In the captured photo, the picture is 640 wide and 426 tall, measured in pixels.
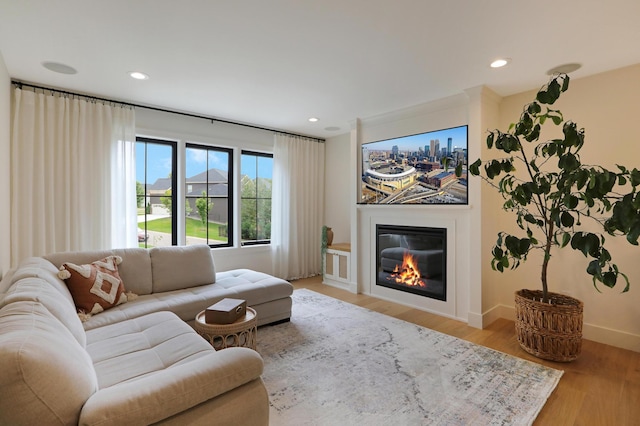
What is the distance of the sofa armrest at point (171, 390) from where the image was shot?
1.00 m

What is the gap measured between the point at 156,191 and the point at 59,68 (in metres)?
1.65

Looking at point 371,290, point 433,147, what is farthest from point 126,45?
point 371,290

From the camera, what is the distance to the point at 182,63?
2.65 m

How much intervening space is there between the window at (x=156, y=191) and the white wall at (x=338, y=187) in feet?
8.31

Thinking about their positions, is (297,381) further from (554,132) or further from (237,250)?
(554,132)

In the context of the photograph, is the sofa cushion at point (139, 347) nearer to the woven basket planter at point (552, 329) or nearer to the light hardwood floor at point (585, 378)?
the light hardwood floor at point (585, 378)

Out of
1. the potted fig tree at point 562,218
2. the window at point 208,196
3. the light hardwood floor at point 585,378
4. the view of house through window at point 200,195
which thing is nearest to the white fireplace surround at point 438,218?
the light hardwood floor at point 585,378

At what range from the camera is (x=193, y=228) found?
14.2ft

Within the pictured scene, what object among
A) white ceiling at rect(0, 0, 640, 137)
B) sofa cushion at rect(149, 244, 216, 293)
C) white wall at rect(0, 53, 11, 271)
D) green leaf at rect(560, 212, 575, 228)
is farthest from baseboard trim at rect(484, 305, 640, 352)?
white wall at rect(0, 53, 11, 271)

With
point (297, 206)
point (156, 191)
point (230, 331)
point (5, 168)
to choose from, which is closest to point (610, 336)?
point (230, 331)

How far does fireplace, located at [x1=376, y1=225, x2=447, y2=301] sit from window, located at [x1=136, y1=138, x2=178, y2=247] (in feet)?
9.24

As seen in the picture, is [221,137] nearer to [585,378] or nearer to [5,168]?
[5,168]

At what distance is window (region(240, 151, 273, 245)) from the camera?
15.9 ft

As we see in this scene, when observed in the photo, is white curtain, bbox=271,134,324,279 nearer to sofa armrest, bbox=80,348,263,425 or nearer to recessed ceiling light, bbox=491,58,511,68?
recessed ceiling light, bbox=491,58,511,68
